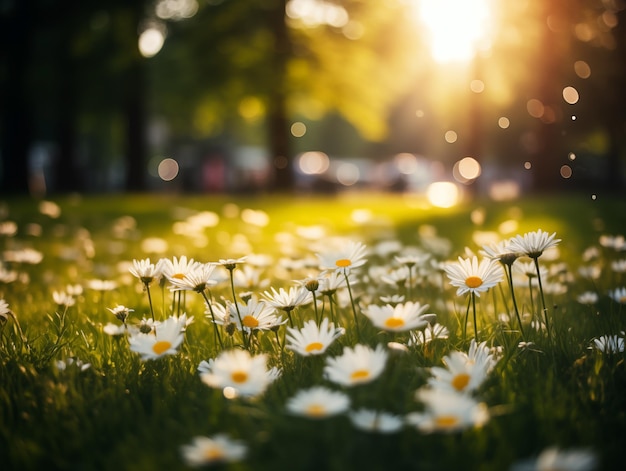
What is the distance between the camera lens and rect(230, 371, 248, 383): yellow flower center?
4.53ft

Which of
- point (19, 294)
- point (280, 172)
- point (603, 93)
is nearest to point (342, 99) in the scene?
point (280, 172)

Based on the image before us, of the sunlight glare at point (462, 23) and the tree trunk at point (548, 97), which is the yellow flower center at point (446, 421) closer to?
the tree trunk at point (548, 97)

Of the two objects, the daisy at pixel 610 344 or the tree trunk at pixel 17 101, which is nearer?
the daisy at pixel 610 344

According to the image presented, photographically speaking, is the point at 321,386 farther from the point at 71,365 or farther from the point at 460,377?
the point at 71,365

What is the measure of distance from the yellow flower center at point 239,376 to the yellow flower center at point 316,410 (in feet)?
0.65

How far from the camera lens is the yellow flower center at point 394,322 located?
151 centimetres

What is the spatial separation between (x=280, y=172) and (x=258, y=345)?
15617 millimetres

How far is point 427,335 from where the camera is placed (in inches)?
76.3

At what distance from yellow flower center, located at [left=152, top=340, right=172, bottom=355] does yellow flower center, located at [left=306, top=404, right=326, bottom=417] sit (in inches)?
20.3

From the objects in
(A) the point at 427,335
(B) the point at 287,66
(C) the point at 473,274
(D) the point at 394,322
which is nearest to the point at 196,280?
(D) the point at 394,322

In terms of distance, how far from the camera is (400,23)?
19.0 meters

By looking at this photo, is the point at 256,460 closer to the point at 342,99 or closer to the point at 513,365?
the point at 513,365

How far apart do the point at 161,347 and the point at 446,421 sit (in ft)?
2.55

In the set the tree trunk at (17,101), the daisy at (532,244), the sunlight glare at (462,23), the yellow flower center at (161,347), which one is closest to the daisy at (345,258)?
the daisy at (532,244)
